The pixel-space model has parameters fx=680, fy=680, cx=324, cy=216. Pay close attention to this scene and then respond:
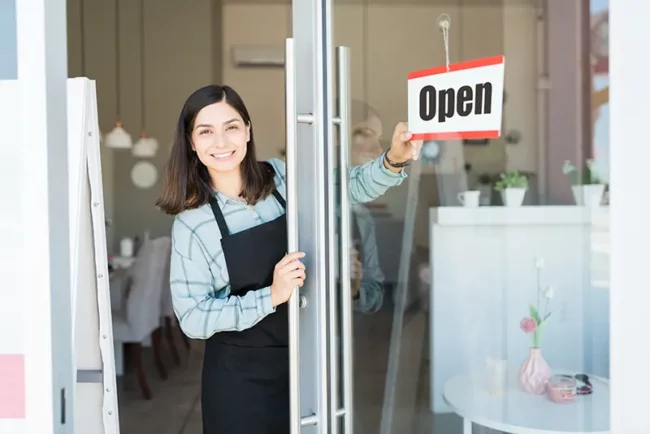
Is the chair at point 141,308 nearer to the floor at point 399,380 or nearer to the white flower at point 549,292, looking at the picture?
the floor at point 399,380

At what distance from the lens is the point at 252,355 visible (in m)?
2.07

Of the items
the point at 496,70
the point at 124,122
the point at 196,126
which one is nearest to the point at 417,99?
the point at 496,70

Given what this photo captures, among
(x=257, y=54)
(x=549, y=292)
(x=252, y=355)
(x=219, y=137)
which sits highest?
(x=257, y=54)

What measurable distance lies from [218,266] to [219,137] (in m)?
0.38

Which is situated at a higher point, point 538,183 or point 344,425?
point 538,183

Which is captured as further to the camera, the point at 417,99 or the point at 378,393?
the point at 378,393

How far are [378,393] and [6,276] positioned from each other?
110cm

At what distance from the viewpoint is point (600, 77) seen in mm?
1438

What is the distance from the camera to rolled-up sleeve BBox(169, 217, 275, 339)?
193cm

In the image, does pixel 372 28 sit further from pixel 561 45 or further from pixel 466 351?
pixel 466 351

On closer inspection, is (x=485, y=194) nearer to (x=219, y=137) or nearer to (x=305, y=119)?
(x=305, y=119)

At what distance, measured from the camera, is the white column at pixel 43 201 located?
56.9 inches

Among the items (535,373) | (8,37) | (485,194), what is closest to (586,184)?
(485,194)
